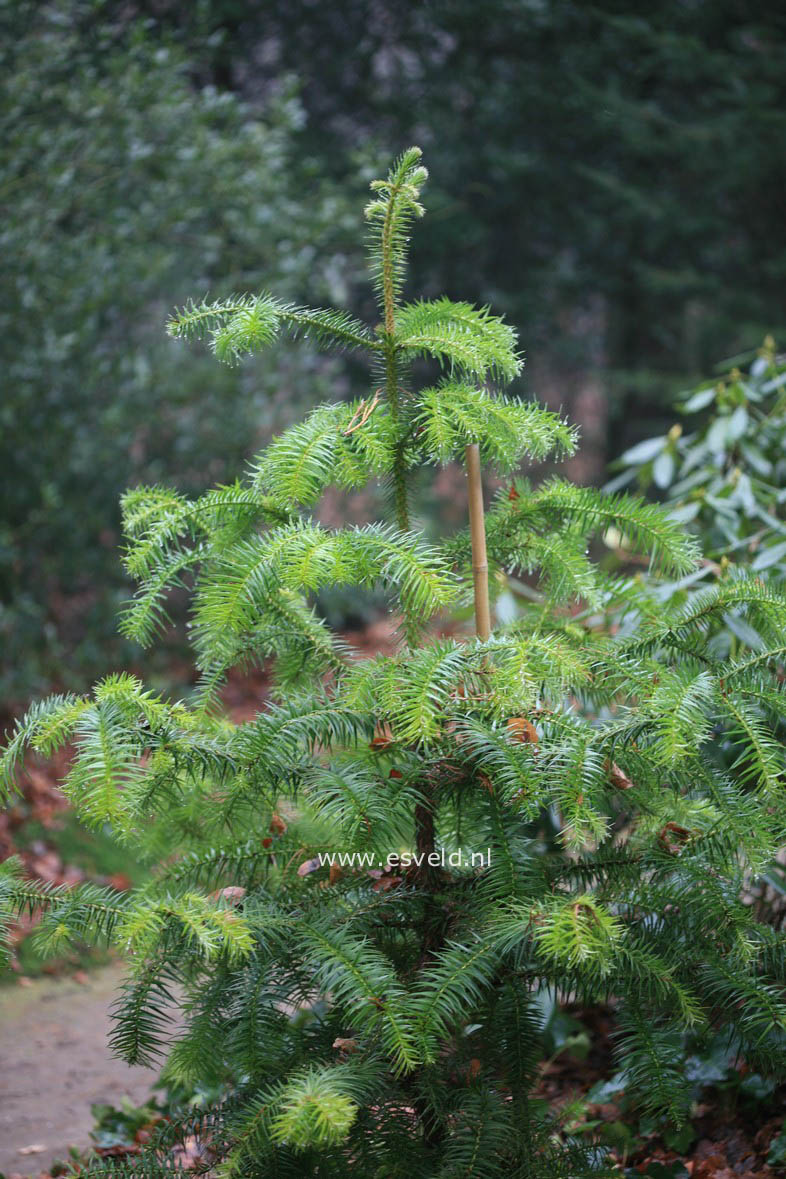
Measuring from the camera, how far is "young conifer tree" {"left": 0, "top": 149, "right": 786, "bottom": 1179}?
1373 mm

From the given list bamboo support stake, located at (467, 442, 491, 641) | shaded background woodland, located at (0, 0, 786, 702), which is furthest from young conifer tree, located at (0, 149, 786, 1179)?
shaded background woodland, located at (0, 0, 786, 702)

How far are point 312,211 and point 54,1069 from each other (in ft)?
15.7

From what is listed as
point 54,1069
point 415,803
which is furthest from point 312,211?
point 415,803

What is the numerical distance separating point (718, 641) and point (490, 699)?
3.30ft

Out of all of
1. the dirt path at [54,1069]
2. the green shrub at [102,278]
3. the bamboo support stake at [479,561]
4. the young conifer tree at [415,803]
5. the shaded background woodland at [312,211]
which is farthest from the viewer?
the shaded background woodland at [312,211]

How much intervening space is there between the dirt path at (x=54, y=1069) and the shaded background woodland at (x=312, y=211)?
1963 mm

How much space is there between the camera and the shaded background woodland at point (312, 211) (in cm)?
504

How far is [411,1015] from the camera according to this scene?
4.35 feet

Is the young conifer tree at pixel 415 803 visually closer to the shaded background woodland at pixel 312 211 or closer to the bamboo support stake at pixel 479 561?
the bamboo support stake at pixel 479 561

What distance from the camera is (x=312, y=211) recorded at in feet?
19.9

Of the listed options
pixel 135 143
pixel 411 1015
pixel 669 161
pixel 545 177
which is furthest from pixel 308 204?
pixel 411 1015

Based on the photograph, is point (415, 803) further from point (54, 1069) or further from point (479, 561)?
point (54, 1069)

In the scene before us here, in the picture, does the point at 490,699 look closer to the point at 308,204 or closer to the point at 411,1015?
the point at 411,1015

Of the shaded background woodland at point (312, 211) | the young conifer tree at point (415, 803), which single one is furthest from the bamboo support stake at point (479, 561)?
the shaded background woodland at point (312, 211)
